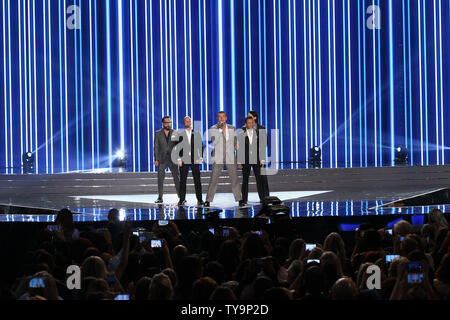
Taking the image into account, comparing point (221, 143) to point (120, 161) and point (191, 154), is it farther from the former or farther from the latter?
point (120, 161)

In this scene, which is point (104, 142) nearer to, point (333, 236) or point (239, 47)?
point (239, 47)

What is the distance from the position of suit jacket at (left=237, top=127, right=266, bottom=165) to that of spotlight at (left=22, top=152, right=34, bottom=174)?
229 inches

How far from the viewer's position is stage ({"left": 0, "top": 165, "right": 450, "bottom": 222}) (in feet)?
28.6

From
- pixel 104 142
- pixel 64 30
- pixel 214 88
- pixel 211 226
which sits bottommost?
pixel 211 226

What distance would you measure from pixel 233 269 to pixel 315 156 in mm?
9387

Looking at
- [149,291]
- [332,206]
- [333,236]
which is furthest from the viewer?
[332,206]

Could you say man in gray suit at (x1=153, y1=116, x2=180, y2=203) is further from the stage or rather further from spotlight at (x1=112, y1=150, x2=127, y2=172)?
spotlight at (x1=112, y1=150, x2=127, y2=172)

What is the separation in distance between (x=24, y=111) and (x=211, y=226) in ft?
29.3

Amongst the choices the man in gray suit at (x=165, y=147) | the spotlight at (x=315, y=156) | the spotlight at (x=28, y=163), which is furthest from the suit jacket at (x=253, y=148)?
the spotlight at (x=28, y=163)

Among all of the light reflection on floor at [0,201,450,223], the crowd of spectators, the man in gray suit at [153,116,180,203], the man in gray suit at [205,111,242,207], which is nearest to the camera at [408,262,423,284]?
the crowd of spectators

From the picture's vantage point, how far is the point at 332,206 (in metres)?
8.58

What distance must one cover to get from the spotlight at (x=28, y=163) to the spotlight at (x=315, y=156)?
5149 mm

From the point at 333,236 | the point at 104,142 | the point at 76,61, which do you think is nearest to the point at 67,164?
the point at 104,142

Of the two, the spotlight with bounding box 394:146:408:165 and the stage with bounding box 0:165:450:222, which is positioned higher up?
the spotlight with bounding box 394:146:408:165
